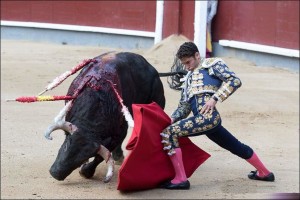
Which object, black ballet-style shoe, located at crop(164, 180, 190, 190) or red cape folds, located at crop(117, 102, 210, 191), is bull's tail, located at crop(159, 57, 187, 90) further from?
black ballet-style shoe, located at crop(164, 180, 190, 190)

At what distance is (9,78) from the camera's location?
8016 mm

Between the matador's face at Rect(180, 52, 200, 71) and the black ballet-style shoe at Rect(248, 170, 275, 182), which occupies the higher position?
the matador's face at Rect(180, 52, 200, 71)

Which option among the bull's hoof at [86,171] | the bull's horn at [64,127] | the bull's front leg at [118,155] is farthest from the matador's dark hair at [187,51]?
the bull's front leg at [118,155]

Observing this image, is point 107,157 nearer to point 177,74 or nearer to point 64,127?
point 64,127

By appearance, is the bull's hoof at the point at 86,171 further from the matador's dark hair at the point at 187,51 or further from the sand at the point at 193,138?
the matador's dark hair at the point at 187,51

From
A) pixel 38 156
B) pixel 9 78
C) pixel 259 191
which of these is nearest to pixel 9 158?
pixel 38 156

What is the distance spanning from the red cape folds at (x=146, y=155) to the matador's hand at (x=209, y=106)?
0.22m

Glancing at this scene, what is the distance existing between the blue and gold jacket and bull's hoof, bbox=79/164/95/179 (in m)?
0.63

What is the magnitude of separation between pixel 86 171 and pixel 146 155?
0.45 metres

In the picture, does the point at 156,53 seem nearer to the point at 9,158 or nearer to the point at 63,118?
the point at 9,158

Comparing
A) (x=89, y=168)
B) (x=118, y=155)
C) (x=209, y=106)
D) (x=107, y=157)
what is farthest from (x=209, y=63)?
(x=118, y=155)

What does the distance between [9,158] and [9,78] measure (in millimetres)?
3597

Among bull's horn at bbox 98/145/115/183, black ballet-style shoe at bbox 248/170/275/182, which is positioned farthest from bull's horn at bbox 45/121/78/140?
black ballet-style shoe at bbox 248/170/275/182

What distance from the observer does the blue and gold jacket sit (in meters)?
3.61
